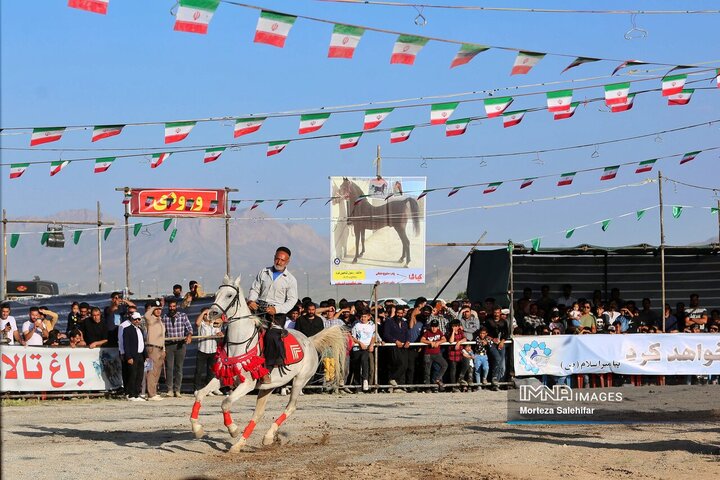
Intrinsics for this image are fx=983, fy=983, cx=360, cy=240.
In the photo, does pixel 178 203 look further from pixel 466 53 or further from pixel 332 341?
pixel 466 53

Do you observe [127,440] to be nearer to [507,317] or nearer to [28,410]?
[28,410]

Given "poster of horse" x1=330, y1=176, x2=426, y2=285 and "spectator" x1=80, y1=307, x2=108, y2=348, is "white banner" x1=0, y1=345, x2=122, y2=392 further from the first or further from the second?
"poster of horse" x1=330, y1=176, x2=426, y2=285

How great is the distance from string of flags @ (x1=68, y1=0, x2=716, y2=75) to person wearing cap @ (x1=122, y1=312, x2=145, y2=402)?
9.92 metres

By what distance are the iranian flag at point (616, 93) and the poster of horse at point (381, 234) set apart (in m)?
11.8

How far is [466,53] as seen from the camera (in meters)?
13.9

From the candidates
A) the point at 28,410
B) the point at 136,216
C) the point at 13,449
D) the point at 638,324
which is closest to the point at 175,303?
the point at 28,410

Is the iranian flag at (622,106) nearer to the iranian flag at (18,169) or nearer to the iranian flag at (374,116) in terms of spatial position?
the iranian flag at (374,116)

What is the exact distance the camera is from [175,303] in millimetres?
21750

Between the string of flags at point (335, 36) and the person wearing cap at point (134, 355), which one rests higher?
the string of flags at point (335, 36)

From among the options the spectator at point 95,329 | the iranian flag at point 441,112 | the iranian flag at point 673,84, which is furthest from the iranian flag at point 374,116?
the spectator at point 95,329

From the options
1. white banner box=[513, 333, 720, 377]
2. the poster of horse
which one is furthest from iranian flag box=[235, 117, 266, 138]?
the poster of horse

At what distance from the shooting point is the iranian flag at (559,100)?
17.1m

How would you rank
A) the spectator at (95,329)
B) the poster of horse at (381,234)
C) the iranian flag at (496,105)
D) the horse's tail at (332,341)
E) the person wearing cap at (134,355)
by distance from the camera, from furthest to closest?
the poster of horse at (381,234)
the spectator at (95,329)
the person wearing cap at (134,355)
the iranian flag at (496,105)
the horse's tail at (332,341)

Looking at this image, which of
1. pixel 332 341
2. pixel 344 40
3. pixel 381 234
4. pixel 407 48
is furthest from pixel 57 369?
pixel 407 48
